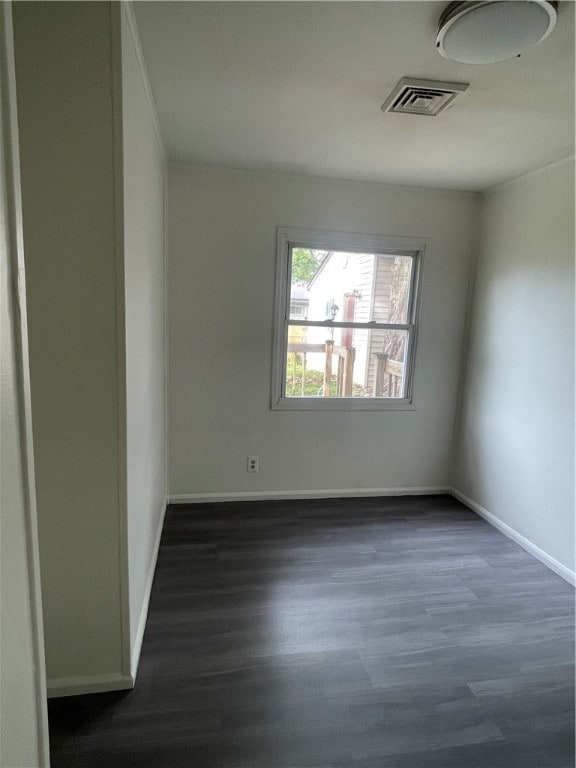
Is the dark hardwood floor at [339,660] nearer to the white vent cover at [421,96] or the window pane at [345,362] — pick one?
the window pane at [345,362]

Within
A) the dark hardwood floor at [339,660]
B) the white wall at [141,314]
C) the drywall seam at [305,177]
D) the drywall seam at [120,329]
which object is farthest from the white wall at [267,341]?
the drywall seam at [120,329]

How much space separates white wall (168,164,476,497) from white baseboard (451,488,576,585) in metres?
0.30

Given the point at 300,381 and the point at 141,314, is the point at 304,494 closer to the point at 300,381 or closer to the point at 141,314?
the point at 300,381

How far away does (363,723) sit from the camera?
1528 millimetres

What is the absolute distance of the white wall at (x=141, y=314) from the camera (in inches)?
58.5

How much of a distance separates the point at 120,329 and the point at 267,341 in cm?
177

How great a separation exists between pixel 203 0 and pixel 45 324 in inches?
45.6

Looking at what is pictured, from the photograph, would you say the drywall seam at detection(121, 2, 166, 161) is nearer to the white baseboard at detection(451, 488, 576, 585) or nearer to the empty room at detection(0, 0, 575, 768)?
the empty room at detection(0, 0, 575, 768)

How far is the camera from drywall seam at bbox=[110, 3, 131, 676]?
51.1 inches

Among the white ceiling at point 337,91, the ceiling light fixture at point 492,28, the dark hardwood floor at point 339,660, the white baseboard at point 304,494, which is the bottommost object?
the dark hardwood floor at point 339,660

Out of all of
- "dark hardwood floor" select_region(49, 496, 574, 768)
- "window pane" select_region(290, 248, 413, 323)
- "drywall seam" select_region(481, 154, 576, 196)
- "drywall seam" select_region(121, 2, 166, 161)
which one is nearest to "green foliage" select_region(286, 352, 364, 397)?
"window pane" select_region(290, 248, 413, 323)

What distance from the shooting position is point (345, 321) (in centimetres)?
330

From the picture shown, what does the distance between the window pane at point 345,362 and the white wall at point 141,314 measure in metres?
1.11

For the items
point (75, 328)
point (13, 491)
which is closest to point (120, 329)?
point (75, 328)
